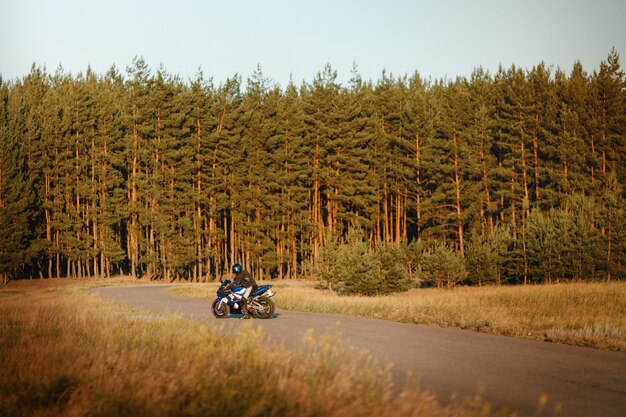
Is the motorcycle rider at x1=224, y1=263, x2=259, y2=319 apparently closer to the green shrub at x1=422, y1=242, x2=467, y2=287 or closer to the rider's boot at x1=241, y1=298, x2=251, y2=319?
the rider's boot at x1=241, y1=298, x2=251, y2=319

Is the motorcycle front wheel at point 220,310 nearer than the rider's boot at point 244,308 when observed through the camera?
No

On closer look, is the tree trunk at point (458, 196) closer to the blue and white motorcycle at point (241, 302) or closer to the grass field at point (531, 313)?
the grass field at point (531, 313)

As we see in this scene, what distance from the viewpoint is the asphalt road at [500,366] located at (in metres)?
7.91

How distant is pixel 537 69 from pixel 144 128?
43745 mm

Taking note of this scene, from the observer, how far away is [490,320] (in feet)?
56.4

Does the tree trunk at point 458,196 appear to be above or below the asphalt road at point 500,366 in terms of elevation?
above

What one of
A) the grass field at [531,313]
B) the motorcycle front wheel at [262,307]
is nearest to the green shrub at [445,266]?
the grass field at [531,313]

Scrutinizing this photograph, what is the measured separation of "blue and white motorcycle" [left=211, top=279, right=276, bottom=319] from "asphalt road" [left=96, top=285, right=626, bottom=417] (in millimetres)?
2693

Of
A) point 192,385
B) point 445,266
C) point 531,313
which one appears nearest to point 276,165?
point 445,266

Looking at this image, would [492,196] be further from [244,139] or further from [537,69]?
[244,139]

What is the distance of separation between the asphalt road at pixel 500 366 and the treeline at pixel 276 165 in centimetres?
3792

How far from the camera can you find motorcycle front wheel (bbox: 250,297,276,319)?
62.7ft

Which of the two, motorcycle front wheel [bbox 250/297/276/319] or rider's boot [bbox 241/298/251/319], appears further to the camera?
rider's boot [bbox 241/298/251/319]

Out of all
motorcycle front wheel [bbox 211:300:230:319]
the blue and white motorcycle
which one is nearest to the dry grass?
the blue and white motorcycle
